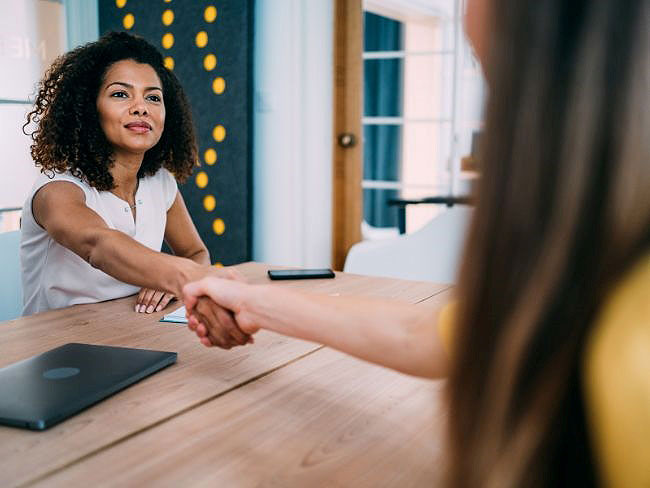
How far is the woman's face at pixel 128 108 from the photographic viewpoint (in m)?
1.87

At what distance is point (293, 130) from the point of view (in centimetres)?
351

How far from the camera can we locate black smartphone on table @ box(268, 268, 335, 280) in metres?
1.78

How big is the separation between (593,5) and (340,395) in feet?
2.25

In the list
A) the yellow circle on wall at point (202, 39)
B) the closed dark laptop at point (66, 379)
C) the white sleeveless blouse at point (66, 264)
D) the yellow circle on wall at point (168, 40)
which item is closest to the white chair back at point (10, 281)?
the white sleeveless blouse at point (66, 264)

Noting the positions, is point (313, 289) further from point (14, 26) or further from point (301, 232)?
point (14, 26)

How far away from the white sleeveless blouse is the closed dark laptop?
1.93ft

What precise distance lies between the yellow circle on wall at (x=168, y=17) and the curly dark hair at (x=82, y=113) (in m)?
1.84

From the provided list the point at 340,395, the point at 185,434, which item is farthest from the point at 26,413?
the point at 340,395

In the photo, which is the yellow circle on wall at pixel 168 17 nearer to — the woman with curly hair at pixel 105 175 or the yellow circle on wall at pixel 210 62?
the yellow circle on wall at pixel 210 62

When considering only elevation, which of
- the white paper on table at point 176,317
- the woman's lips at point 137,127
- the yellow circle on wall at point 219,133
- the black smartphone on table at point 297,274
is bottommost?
the white paper on table at point 176,317

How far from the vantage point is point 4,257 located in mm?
2027

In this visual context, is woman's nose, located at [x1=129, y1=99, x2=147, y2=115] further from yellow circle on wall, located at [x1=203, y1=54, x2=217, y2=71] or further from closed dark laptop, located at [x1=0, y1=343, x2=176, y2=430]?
yellow circle on wall, located at [x1=203, y1=54, x2=217, y2=71]

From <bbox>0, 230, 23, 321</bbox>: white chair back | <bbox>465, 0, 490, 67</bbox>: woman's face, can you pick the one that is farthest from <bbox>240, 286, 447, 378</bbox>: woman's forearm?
<bbox>0, 230, 23, 321</bbox>: white chair back

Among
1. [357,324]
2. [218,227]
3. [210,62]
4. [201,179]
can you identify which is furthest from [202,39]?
[357,324]
